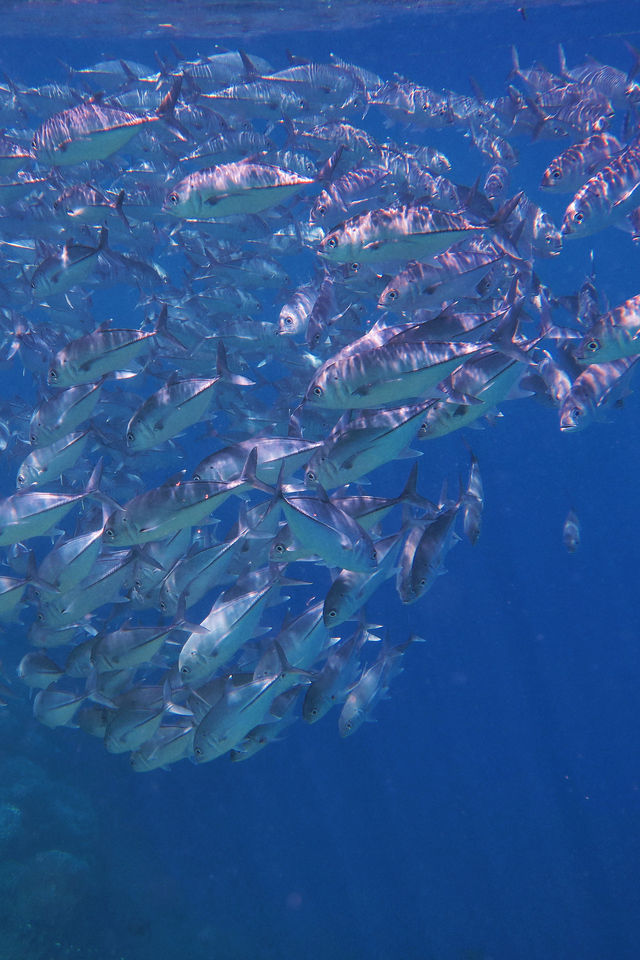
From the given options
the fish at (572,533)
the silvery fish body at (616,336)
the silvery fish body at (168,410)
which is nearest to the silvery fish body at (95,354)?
the silvery fish body at (168,410)

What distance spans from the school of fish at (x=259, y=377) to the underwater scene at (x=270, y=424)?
3 cm

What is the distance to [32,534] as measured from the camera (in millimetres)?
4254

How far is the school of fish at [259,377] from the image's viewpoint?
3.70m

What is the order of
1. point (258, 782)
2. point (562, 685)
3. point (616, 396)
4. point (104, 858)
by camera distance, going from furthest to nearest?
1. point (562, 685)
2. point (258, 782)
3. point (104, 858)
4. point (616, 396)

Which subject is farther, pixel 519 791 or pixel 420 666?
pixel 420 666

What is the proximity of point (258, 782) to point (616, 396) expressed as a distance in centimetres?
1431

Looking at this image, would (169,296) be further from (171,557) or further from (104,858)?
(104,858)

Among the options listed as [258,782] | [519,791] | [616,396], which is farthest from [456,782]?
[616,396]

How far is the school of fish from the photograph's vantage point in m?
3.70

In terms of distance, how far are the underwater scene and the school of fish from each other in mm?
34

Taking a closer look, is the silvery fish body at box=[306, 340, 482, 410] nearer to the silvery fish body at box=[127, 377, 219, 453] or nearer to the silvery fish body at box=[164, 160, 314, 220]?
the silvery fish body at box=[127, 377, 219, 453]

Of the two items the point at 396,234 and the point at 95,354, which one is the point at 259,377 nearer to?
the point at 396,234

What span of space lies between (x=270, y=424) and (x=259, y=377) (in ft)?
2.32

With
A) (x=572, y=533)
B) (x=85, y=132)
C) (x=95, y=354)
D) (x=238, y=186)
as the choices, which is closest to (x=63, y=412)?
(x=95, y=354)
